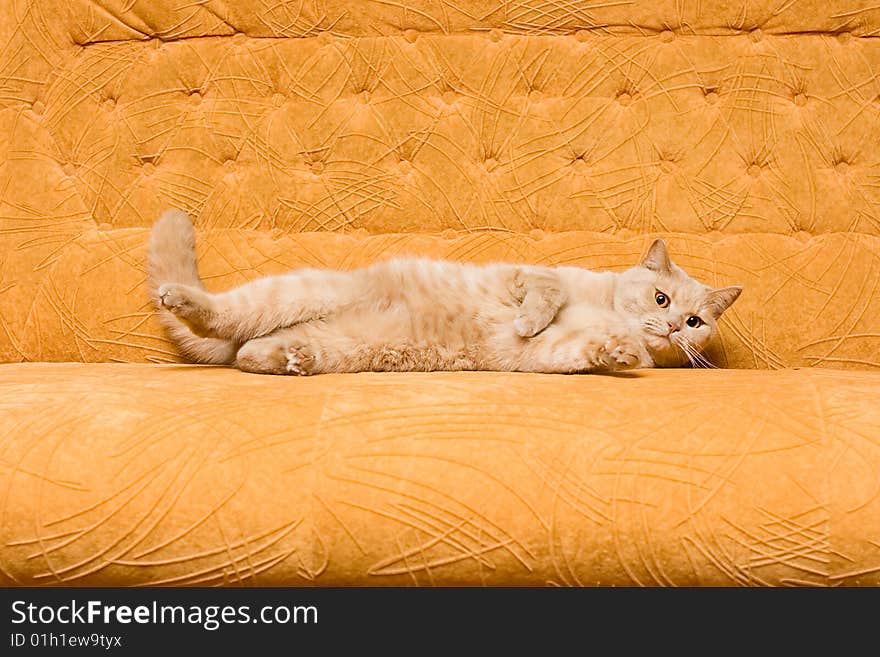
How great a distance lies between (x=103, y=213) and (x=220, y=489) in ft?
3.74

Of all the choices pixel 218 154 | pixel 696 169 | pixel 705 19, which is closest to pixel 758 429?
pixel 696 169

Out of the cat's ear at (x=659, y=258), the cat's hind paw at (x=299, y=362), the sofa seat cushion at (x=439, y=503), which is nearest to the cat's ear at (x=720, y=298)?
the cat's ear at (x=659, y=258)

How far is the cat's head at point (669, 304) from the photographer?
1718 mm

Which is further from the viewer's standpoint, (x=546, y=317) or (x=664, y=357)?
(x=664, y=357)

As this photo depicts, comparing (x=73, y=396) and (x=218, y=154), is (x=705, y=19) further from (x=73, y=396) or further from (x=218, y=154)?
(x=73, y=396)

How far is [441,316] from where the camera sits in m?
1.70

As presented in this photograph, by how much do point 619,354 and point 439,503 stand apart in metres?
0.61

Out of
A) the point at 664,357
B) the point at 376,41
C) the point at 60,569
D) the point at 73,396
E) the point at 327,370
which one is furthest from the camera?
the point at 376,41

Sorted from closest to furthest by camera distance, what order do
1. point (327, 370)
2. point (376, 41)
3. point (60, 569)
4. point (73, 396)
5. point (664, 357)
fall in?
point (60, 569) < point (73, 396) < point (327, 370) < point (664, 357) < point (376, 41)

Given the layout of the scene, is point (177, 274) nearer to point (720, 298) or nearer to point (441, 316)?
point (441, 316)

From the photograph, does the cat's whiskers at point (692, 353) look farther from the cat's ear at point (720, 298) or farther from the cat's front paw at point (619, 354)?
the cat's front paw at point (619, 354)

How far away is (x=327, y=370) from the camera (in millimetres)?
1598

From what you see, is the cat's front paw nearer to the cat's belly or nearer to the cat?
the cat

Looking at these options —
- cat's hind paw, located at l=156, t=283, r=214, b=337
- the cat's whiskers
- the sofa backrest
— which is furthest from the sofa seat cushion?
the sofa backrest
